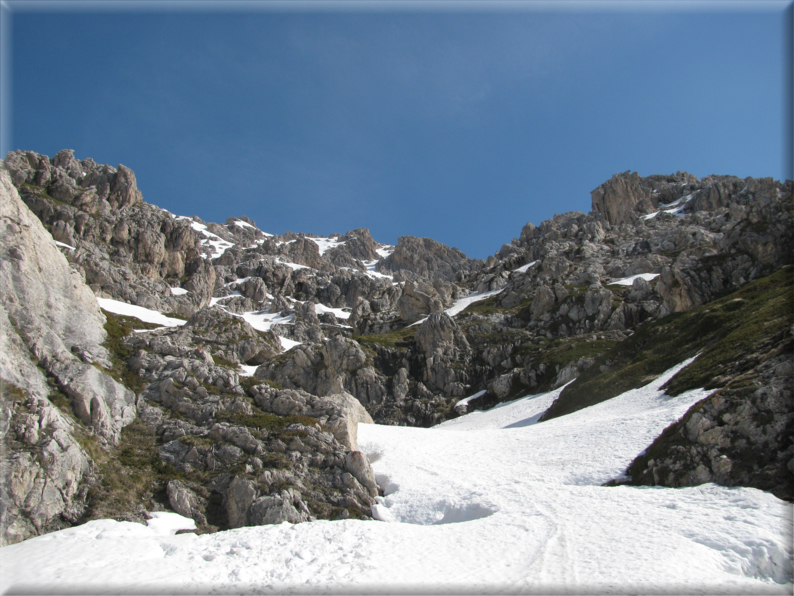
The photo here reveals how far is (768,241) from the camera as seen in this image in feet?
186

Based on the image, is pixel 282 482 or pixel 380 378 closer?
pixel 282 482

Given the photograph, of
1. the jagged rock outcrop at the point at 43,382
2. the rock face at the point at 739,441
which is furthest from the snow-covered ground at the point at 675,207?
the jagged rock outcrop at the point at 43,382

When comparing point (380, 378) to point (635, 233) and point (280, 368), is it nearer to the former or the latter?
point (280, 368)

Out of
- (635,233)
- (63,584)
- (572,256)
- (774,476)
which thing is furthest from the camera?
(635,233)

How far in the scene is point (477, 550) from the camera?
1706cm

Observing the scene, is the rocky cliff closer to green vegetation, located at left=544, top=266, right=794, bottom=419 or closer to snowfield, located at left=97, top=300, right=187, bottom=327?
green vegetation, located at left=544, top=266, right=794, bottom=419

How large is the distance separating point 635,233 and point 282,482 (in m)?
165

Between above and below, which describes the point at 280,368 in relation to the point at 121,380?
Result: above

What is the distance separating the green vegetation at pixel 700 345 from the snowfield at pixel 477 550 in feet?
42.1

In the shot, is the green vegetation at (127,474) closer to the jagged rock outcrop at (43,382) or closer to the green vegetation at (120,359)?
the jagged rock outcrop at (43,382)

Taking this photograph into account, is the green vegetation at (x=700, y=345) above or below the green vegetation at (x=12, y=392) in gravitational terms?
above

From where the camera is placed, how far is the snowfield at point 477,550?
13.7 metres

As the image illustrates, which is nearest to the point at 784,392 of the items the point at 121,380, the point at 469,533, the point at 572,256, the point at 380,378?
the point at 469,533

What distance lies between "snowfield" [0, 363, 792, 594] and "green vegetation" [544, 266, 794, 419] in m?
12.8
